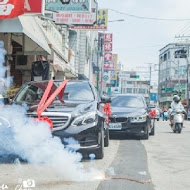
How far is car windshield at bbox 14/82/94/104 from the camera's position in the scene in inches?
296

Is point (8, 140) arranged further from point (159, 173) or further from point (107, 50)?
point (107, 50)

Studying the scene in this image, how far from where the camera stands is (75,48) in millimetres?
34000

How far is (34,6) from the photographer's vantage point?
1255 centimetres

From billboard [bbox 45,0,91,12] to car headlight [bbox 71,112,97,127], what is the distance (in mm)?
11610

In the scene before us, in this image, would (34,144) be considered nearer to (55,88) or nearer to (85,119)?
(85,119)

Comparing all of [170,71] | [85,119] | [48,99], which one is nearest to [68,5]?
[48,99]

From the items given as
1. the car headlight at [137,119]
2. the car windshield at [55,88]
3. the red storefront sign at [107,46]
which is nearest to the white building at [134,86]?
the red storefront sign at [107,46]

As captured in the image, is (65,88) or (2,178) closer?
(2,178)

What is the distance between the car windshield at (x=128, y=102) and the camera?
11854 millimetres

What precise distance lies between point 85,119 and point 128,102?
222 inches

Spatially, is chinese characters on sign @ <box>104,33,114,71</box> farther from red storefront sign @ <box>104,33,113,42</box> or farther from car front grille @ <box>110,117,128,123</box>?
car front grille @ <box>110,117,128,123</box>

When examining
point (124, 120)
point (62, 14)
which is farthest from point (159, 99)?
point (124, 120)

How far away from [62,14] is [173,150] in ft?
36.4

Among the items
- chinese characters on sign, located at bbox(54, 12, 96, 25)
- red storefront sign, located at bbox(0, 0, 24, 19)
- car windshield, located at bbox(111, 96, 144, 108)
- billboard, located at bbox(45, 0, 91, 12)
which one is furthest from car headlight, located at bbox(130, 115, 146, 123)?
chinese characters on sign, located at bbox(54, 12, 96, 25)
